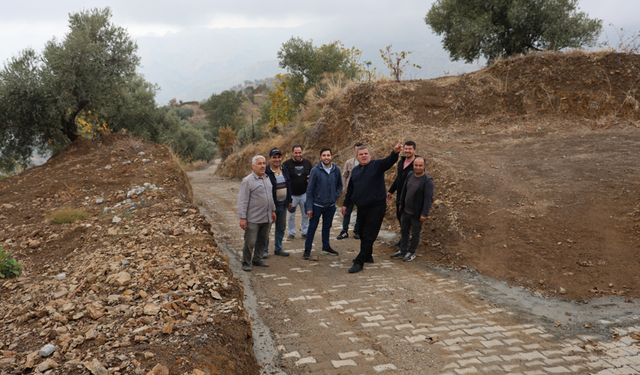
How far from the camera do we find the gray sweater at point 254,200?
6039 mm

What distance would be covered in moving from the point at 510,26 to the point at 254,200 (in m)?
15.7

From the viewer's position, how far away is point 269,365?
142 inches

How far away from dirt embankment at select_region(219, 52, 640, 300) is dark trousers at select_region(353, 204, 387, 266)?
55.1 inches

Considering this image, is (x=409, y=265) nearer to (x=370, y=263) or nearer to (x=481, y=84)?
(x=370, y=263)

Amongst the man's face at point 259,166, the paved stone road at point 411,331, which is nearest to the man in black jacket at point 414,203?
the paved stone road at point 411,331

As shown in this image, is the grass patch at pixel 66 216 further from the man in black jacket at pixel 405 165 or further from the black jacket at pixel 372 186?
the man in black jacket at pixel 405 165

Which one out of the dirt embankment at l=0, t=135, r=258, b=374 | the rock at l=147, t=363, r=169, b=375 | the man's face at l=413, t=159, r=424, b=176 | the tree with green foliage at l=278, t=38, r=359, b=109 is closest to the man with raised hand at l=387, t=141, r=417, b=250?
the man's face at l=413, t=159, r=424, b=176

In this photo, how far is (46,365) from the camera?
9.42 ft

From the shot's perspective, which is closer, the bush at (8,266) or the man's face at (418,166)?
the bush at (8,266)

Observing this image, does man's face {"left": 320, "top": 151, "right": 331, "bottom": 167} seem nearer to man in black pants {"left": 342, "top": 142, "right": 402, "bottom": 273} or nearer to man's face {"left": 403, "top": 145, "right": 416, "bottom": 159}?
man in black pants {"left": 342, "top": 142, "right": 402, "bottom": 273}

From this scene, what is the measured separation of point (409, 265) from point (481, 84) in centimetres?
1162

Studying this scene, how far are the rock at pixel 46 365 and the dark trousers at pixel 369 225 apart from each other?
169 inches

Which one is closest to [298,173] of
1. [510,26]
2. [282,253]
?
[282,253]

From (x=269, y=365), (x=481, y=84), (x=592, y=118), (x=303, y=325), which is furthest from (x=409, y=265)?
(x=481, y=84)
